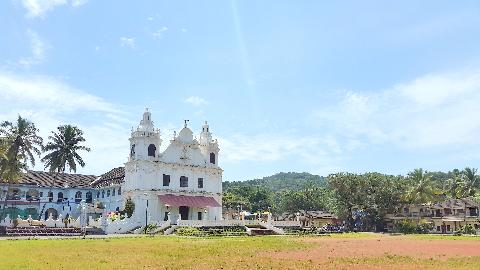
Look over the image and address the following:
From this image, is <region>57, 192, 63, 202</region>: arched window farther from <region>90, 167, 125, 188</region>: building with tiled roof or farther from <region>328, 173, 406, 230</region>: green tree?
<region>328, 173, 406, 230</region>: green tree

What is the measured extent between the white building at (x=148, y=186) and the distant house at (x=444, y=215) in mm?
31951

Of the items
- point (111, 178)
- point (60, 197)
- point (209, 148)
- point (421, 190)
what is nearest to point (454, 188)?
point (421, 190)

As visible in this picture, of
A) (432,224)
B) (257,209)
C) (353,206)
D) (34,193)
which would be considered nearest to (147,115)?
(34,193)

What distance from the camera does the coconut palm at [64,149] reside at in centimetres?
6369

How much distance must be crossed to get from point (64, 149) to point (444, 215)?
60070mm

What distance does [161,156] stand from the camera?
6300cm

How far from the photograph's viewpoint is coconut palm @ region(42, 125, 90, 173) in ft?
209

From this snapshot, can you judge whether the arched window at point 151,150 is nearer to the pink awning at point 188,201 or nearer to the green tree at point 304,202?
the pink awning at point 188,201

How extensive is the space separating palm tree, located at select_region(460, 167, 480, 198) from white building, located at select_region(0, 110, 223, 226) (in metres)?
51.9

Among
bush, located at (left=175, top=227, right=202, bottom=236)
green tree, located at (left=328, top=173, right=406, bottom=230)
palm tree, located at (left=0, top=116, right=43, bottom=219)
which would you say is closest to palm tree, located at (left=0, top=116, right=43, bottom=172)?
palm tree, located at (left=0, top=116, right=43, bottom=219)

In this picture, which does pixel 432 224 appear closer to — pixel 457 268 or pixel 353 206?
pixel 353 206

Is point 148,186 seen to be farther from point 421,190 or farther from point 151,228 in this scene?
point 421,190

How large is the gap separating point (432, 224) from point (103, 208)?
51789mm

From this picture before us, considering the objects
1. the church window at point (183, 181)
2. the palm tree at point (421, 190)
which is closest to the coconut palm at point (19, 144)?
the church window at point (183, 181)
